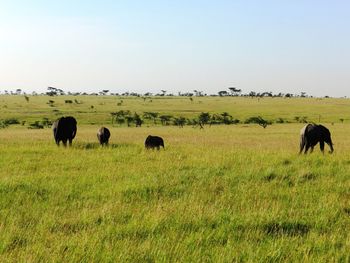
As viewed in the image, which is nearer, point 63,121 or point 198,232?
point 198,232

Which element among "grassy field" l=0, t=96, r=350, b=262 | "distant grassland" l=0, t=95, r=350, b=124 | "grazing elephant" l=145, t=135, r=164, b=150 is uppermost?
"grassy field" l=0, t=96, r=350, b=262

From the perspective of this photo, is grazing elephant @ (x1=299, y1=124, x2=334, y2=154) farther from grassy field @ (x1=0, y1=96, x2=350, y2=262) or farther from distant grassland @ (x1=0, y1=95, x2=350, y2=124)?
distant grassland @ (x1=0, y1=95, x2=350, y2=124)

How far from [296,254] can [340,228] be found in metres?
1.57

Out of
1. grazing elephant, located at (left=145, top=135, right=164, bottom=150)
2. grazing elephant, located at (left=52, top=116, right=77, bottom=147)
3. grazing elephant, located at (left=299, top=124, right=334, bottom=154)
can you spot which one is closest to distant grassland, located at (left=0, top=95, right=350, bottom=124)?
grazing elephant, located at (left=52, top=116, right=77, bottom=147)

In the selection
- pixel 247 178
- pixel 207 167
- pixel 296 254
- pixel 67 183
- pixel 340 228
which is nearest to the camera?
pixel 296 254

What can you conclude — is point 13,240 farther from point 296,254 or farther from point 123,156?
point 123,156

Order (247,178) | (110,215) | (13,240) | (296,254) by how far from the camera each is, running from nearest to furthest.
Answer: (296,254)
(13,240)
(110,215)
(247,178)

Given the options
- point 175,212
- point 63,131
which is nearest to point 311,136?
point 63,131

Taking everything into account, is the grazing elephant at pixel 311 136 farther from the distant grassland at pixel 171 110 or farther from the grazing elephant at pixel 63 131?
the distant grassland at pixel 171 110

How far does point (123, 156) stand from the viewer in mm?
16156

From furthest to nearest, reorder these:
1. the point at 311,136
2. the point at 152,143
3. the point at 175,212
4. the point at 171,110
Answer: the point at 171,110
the point at 152,143
the point at 311,136
the point at 175,212

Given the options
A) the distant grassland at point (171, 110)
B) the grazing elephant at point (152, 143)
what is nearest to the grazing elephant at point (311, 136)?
the grazing elephant at point (152, 143)

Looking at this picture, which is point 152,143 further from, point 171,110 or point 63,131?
point 171,110

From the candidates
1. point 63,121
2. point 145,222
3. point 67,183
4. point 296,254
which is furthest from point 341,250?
point 63,121
